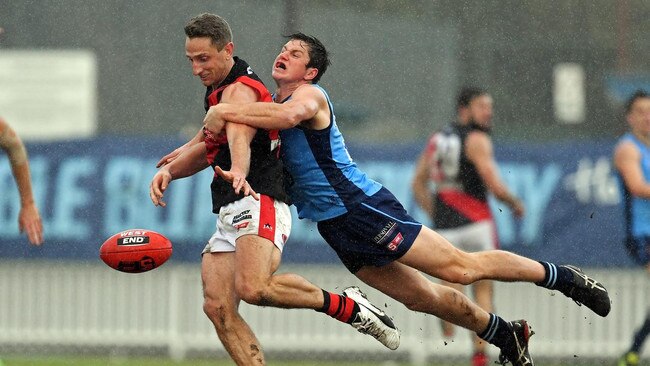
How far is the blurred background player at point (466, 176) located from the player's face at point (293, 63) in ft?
13.3

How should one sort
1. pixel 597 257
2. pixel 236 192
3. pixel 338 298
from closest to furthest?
pixel 236 192 → pixel 338 298 → pixel 597 257

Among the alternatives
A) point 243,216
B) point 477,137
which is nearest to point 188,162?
point 243,216

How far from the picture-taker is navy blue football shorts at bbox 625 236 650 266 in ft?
41.0

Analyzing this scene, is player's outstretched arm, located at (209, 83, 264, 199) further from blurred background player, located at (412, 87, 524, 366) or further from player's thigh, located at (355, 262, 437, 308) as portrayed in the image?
blurred background player, located at (412, 87, 524, 366)

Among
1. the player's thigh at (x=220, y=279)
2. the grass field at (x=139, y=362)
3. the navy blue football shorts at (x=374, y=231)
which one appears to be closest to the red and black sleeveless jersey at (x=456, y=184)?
the grass field at (x=139, y=362)

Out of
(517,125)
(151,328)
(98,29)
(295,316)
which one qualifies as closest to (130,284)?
(151,328)

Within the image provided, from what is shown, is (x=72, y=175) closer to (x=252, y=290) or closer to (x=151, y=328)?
(x=151, y=328)

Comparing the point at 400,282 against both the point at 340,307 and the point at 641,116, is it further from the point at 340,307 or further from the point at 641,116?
the point at 641,116

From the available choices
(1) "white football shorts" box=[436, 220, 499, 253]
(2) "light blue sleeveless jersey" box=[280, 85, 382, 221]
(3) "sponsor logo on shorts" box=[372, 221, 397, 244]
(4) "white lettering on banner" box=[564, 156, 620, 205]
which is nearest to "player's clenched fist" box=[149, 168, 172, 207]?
(2) "light blue sleeveless jersey" box=[280, 85, 382, 221]

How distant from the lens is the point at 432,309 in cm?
906

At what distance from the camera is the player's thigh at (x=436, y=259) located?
8711mm

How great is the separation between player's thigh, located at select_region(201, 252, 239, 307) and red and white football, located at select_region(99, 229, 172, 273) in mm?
321

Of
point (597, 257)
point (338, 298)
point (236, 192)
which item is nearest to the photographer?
point (236, 192)

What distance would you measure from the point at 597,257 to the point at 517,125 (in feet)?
5.16
